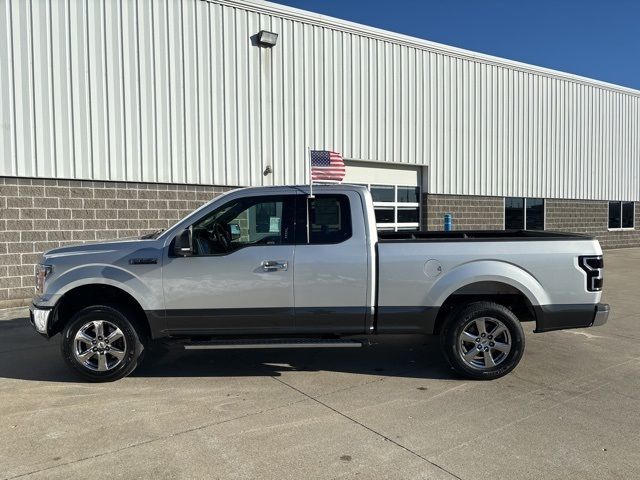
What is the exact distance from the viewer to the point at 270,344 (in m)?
5.04

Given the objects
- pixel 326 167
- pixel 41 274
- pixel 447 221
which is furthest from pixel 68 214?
pixel 447 221

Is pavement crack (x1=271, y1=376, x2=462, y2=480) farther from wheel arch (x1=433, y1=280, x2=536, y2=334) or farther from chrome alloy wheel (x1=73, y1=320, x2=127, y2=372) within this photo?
chrome alloy wheel (x1=73, y1=320, x2=127, y2=372)

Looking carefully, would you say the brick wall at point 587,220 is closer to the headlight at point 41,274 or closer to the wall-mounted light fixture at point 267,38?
the wall-mounted light fixture at point 267,38

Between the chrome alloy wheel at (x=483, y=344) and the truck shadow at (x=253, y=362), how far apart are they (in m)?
0.30

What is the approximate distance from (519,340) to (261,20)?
9728 mm

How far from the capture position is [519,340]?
5.10 meters

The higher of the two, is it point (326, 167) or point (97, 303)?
point (326, 167)

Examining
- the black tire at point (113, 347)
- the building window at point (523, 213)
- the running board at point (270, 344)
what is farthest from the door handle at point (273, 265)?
the building window at point (523, 213)

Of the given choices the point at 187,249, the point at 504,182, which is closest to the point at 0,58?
the point at 187,249

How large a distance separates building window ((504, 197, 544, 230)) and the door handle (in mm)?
14052

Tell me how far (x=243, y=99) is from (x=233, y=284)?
7712 millimetres

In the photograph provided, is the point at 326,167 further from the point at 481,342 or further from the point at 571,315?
the point at 571,315

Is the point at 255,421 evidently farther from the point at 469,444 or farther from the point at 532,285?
the point at 532,285

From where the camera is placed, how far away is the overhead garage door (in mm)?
14117
